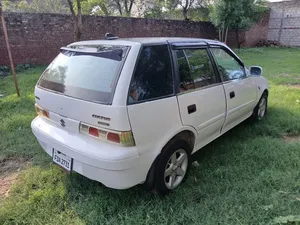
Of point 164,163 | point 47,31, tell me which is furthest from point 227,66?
point 47,31

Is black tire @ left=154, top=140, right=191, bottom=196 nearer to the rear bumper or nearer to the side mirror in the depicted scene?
the rear bumper

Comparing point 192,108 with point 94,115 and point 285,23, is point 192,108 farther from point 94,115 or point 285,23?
point 285,23

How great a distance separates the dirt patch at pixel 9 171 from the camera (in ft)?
8.46

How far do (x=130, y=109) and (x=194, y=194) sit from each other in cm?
111

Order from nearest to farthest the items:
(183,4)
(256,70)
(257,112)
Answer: (256,70) < (257,112) < (183,4)

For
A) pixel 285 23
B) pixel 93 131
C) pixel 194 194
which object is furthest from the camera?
pixel 285 23

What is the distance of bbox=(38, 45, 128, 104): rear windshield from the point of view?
1.97 metres

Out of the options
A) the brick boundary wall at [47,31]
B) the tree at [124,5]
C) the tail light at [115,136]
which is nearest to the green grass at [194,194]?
the tail light at [115,136]

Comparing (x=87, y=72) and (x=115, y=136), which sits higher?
(x=87, y=72)

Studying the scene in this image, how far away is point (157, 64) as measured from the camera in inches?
85.6

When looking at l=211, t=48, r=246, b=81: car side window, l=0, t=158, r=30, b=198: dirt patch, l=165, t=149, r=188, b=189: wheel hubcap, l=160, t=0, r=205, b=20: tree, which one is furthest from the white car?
l=160, t=0, r=205, b=20: tree

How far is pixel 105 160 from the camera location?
6.07 ft

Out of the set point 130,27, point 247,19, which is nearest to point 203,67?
point 130,27

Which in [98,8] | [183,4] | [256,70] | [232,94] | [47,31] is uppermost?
[183,4]
